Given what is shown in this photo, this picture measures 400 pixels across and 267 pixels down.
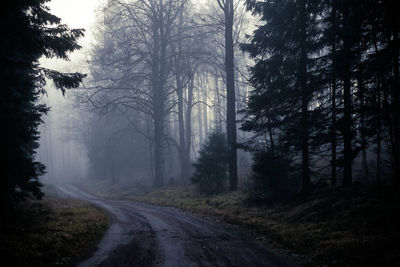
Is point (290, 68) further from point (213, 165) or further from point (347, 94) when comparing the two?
point (213, 165)

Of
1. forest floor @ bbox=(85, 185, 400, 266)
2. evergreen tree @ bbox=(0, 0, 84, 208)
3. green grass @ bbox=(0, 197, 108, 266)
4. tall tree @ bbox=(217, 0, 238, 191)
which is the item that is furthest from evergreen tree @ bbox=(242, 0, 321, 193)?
green grass @ bbox=(0, 197, 108, 266)

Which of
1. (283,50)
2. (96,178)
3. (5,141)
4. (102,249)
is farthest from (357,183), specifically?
(96,178)

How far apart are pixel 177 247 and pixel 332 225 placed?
518cm

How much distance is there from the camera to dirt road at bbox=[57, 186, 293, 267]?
7453 millimetres

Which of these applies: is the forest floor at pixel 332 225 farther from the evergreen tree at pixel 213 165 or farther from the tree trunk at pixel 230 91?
the evergreen tree at pixel 213 165

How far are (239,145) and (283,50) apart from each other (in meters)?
5.45

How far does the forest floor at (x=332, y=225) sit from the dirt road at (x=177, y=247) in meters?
1.02

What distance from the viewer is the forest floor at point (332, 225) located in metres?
7.26

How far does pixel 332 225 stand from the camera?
9.64m

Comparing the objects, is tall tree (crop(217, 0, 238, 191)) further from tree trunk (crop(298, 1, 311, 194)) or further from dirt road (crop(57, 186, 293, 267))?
dirt road (crop(57, 186, 293, 267))

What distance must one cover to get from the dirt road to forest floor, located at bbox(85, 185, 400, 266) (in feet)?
3.35

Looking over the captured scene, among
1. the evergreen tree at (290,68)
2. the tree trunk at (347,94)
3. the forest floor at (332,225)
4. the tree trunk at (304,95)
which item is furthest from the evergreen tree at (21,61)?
the tree trunk at (347,94)

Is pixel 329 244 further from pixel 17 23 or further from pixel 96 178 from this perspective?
pixel 96 178

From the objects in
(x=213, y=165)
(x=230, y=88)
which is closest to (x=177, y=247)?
(x=213, y=165)
